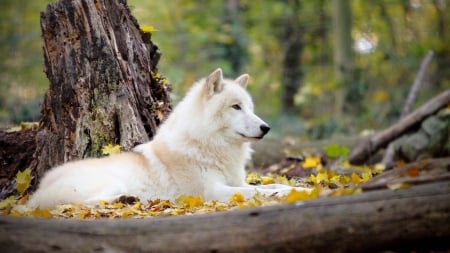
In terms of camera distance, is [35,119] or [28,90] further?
[28,90]

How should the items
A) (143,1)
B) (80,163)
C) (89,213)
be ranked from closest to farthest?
(89,213)
(80,163)
(143,1)

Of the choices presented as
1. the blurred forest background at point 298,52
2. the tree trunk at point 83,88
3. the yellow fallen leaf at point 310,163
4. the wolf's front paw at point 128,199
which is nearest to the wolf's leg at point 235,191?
the wolf's front paw at point 128,199

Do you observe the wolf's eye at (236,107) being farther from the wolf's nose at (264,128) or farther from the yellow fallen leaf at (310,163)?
the yellow fallen leaf at (310,163)

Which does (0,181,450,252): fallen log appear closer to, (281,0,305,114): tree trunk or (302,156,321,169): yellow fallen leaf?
(302,156,321,169): yellow fallen leaf

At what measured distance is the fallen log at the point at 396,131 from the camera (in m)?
9.90

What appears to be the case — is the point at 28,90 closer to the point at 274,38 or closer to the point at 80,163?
the point at 274,38

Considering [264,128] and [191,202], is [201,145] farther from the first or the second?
[191,202]

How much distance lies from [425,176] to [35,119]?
27.4 feet


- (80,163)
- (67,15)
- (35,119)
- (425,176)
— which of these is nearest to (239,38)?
(35,119)

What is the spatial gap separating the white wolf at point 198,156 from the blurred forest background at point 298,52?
8.05m

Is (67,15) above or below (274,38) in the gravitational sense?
below

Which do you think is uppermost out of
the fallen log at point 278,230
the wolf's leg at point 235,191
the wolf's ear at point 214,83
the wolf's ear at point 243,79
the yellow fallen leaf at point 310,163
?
the wolf's ear at point 243,79

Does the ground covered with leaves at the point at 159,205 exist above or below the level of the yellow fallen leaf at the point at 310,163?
below

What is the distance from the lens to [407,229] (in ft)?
11.1
